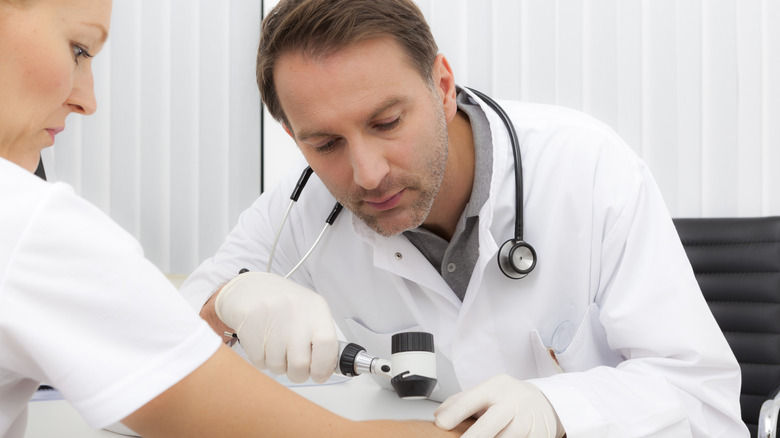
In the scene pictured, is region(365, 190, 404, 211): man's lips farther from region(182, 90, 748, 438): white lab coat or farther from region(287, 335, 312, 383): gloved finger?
region(287, 335, 312, 383): gloved finger

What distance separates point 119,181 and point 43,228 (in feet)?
6.15

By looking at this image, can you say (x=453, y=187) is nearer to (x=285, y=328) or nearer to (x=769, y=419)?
(x=285, y=328)

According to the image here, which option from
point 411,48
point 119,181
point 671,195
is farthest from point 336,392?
point 671,195

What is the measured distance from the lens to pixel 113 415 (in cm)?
54

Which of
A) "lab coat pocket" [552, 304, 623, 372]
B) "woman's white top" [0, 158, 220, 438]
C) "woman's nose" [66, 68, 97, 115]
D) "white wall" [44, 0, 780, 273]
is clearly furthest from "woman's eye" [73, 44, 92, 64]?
"white wall" [44, 0, 780, 273]

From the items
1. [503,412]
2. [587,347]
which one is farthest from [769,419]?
[503,412]

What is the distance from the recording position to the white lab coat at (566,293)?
1.06 metres

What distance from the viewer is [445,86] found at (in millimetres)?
1391

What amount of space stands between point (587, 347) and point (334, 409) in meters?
0.50

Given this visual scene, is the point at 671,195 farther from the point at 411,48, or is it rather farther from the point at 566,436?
the point at 566,436

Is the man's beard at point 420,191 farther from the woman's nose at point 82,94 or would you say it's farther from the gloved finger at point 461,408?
the woman's nose at point 82,94

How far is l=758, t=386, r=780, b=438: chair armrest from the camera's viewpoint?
1322 millimetres

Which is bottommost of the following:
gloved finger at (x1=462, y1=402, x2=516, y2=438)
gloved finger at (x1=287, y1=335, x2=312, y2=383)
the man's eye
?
gloved finger at (x1=462, y1=402, x2=516, y2=438)

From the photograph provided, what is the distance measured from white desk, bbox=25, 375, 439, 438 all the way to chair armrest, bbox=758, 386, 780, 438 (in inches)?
25.5
